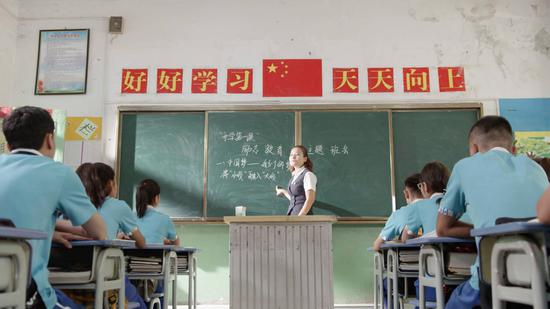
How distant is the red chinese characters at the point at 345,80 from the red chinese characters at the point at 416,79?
47 cm

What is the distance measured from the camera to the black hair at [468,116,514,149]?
185cm

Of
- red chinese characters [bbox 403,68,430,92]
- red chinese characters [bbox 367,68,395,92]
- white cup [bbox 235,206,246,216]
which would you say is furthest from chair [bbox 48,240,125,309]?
red chinese characters [bbox 403,68,430,92]

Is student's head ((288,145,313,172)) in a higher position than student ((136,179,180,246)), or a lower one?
higher

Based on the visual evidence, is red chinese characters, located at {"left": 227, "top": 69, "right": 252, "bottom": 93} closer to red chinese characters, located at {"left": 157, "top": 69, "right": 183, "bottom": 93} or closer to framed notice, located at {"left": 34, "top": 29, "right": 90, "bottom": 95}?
red chinese characters, located at {"left": 157, "top": 69, "right": 183, "bottom": 93}

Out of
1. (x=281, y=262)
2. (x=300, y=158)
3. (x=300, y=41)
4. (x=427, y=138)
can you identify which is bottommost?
(x=281, y=262)

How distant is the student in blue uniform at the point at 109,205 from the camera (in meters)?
2.45

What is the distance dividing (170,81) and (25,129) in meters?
3.18

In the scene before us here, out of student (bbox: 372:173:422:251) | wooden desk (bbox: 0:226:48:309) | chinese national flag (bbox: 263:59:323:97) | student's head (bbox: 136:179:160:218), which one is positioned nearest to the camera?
wooden desk (bbox: 0:226:48:309)

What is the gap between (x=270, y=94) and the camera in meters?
4.76

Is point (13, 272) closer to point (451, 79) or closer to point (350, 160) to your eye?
point (350, 160)

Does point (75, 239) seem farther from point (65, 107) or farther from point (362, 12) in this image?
point (362, 12)

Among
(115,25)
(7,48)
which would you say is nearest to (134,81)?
(115,25)

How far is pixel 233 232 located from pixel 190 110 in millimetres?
1884

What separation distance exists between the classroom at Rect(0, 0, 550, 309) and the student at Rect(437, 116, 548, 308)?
104 inches
